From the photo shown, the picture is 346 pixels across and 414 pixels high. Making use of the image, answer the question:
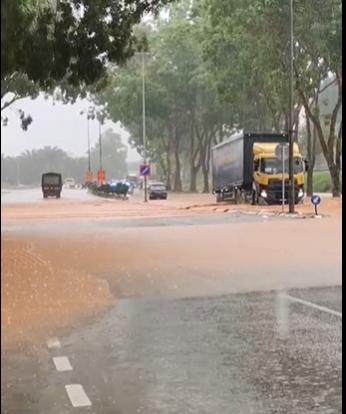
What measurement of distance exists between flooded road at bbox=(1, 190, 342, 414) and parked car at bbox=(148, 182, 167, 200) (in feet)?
81.8

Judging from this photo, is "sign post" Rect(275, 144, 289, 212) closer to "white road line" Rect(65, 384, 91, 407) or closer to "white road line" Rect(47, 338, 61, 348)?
"white road line" Rect(47, 338, 61, 348)

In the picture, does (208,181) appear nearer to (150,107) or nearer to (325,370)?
(150,107)

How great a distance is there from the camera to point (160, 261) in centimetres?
1315

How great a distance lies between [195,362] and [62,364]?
1.03 meters

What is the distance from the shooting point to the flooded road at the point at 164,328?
14.6 ft

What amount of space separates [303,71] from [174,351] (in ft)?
89.2

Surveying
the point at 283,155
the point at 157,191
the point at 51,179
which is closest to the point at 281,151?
the point at 283,155

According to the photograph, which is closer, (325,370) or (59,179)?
(59,179)

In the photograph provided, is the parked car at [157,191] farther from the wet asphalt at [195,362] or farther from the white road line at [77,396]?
the white road line at [77,396]

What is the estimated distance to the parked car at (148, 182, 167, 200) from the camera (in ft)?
131

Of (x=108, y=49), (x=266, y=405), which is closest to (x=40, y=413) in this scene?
(x=266, y=405)

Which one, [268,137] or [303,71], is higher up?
[303,71]

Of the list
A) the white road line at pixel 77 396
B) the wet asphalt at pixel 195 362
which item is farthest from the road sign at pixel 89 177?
the white road line at pixel 77 396

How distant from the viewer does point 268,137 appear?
3359cm
